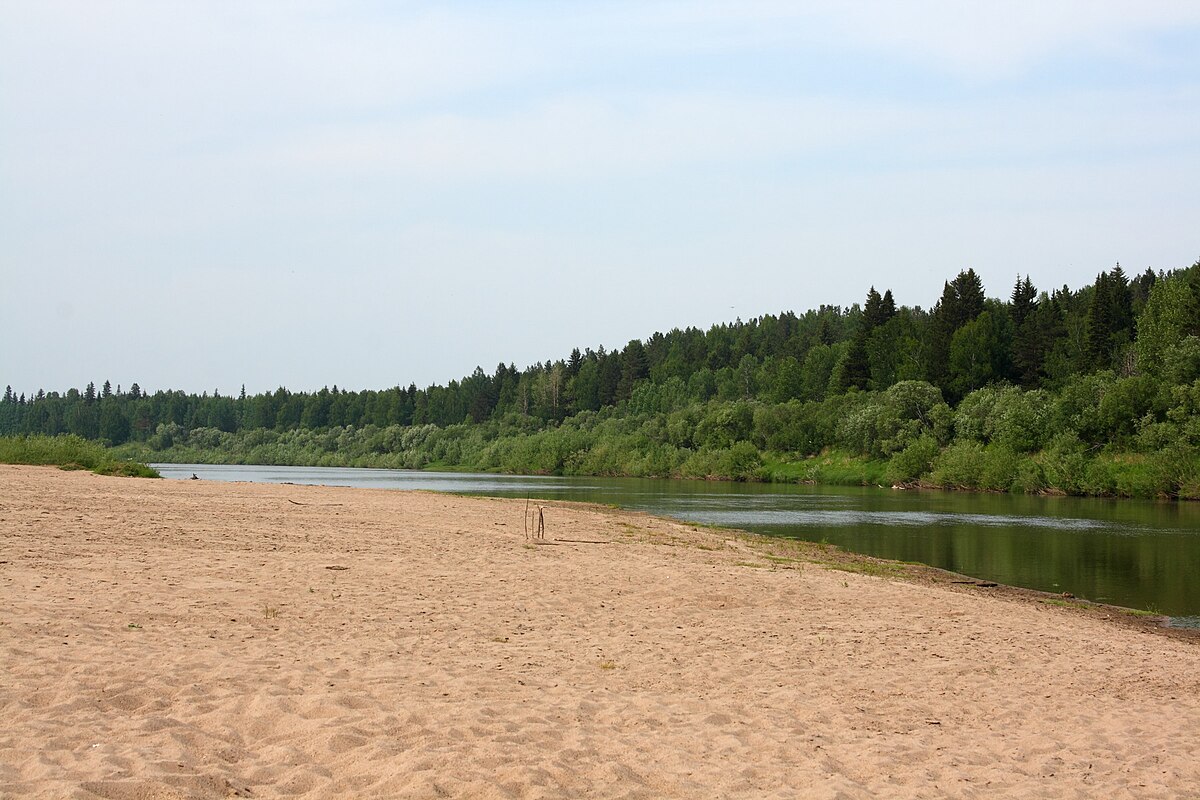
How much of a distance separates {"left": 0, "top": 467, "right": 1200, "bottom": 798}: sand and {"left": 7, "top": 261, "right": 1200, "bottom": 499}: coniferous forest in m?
58.4

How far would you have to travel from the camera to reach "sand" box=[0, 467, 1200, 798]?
7.78 m

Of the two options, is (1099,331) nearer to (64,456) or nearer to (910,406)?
(910,406)

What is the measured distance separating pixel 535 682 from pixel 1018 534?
112 ft

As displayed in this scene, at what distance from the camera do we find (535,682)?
35.2ft

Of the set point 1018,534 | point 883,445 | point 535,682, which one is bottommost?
point 1018,534

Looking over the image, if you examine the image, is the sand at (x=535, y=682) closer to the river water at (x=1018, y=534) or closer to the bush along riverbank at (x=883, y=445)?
the river water at (x=1018, y=534)

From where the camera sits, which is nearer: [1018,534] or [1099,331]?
[1018,534]

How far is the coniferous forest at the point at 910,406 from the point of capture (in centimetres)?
7606

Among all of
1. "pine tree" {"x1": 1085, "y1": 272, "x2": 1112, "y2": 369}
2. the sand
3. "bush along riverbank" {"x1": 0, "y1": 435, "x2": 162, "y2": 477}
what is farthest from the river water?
"pine tree" {"x1": 1085, "y1": 272, "x2": 1112, "y2": 369}

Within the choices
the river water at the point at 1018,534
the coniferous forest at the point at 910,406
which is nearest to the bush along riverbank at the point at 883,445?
the coniferous forest at the point at 910,406

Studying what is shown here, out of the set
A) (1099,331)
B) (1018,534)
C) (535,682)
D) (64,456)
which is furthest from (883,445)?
(535,682)

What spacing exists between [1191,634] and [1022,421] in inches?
2767

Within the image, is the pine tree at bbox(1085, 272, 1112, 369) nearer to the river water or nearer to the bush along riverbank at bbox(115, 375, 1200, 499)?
the bush along riverbank at bbox(115, 375, 1200, 499)

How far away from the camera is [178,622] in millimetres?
12156
